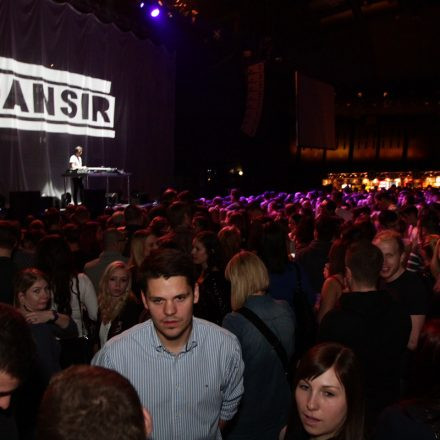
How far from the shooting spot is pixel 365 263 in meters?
3.32

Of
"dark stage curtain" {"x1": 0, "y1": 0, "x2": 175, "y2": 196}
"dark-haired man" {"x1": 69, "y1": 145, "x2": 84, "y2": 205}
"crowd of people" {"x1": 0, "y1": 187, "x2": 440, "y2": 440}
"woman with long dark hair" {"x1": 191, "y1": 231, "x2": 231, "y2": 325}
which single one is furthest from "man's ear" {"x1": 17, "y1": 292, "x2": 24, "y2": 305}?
"dark-haired man" {"x1": 69, "y1": 145, "x2": 84, "y2": 205}

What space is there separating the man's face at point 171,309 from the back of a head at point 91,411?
1013mm

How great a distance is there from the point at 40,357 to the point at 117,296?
1.00m

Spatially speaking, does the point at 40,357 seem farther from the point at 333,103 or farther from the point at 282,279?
the point at 333,103

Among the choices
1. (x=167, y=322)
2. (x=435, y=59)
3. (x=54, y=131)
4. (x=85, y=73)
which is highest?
(x=435, y=59)

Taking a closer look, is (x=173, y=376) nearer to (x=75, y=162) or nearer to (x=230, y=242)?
(x=230, y=242)

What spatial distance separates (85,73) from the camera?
50.1 feet

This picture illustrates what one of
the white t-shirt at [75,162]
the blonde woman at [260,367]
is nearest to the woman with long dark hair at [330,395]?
the blonde woman at [260,367]

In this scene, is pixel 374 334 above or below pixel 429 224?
below

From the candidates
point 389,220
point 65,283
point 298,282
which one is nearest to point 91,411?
point 65,283

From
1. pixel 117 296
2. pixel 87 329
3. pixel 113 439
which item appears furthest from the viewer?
pixel 87 329

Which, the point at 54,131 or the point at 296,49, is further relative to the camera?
the point at 296,49

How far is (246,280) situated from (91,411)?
7.20ft

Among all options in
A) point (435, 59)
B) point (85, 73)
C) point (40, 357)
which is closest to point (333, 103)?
point (435, 59)
